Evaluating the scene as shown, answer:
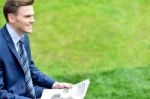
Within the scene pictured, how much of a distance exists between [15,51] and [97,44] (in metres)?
3.58

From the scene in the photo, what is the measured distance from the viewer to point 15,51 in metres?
4.37

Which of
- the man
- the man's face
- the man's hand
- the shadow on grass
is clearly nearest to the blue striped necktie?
the man


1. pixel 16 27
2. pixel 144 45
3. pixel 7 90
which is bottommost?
pixel 144 45

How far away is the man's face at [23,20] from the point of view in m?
4.32

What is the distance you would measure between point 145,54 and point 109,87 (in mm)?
1156

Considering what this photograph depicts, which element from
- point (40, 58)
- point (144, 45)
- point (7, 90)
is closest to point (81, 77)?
point (40, 58)

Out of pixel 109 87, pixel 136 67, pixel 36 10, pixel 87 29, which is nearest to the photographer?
pixel 109 87

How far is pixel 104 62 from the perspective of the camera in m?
7.26

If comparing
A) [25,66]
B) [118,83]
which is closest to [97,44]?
[118,83]

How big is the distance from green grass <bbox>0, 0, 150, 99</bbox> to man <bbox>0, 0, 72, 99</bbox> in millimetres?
1991

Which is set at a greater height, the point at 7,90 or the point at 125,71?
the point at 7,90

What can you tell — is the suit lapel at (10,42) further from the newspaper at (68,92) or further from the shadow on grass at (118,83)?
the shadow on grass at (118,83)

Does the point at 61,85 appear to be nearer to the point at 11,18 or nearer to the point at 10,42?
the point at 10,42

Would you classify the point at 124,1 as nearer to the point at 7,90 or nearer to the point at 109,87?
the point at 109,87
